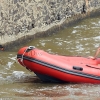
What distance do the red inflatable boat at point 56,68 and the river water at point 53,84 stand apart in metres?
0.13

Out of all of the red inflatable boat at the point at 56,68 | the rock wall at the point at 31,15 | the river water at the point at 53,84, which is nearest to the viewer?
the river water at the point at 53,84

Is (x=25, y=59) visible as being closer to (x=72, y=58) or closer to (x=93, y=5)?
(x=72, y=58)

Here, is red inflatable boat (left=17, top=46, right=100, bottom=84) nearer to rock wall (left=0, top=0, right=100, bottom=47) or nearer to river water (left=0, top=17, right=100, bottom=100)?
river water (left=0, top=17, right=100, bottom=100)

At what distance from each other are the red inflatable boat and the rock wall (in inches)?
123

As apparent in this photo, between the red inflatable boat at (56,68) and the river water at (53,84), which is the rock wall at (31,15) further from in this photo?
the red inflatable boat at (56,68)

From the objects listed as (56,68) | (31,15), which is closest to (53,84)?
(56,68)

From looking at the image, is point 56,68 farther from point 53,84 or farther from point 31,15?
point 31,15

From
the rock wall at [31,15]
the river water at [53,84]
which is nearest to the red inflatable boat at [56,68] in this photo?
the river water at [53,84]

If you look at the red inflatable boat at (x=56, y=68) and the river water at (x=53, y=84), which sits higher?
the red inflatable boat at (x=56, y=68)

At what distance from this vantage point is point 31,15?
10.5 m

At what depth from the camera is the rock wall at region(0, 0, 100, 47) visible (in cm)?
941

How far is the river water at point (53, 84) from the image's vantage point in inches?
213

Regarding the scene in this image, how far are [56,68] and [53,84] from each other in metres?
0.34

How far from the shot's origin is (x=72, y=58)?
22.5 feet
